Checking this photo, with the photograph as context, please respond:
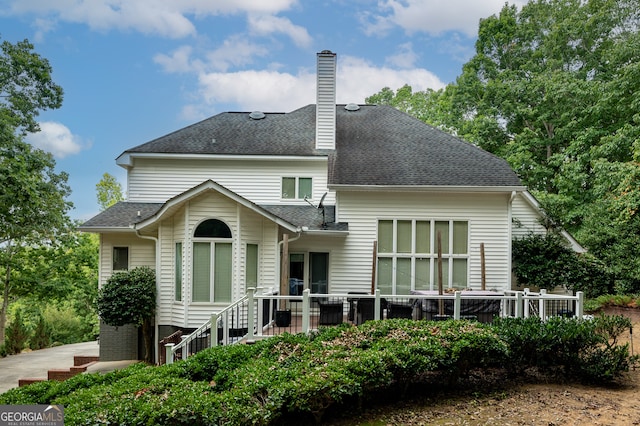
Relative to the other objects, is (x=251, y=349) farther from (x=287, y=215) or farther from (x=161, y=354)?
(x=287, y=215)

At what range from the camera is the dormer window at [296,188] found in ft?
46.9

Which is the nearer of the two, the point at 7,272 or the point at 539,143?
the point at 7,272

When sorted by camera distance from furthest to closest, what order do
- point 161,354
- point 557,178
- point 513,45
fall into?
1. point 513,45
2. point 557,178
3. point 161,354

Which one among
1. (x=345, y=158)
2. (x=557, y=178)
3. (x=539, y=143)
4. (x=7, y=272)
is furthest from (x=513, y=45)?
(x=7, y=272)

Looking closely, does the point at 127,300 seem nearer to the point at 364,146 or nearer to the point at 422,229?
the point at 422,229

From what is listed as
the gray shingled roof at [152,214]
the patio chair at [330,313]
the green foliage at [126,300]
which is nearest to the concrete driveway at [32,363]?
the green foliage at [126,300]

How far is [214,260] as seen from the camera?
34.4 feet

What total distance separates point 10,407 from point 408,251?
9847 millimetres

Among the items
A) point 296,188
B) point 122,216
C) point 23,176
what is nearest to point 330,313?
point 296,188

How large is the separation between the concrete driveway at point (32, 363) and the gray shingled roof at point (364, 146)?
7.37 meters

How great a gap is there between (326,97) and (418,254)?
20.8ft

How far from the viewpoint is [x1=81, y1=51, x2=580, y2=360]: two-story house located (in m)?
10.5

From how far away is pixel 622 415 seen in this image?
5.65 m

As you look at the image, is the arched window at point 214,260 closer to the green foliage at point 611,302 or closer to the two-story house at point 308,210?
the two-story house at point 308,210
